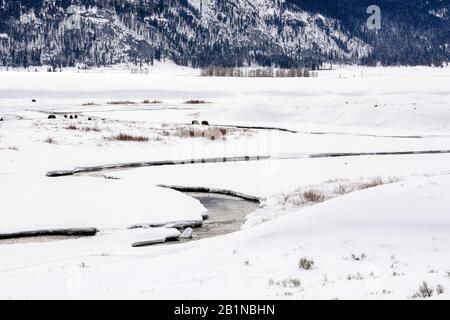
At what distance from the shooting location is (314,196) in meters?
18.5

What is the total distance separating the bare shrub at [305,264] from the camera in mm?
10336

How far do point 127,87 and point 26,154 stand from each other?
270 feet

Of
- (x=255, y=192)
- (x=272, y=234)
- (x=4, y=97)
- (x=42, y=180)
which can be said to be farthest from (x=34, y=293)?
(x=4, y=97)

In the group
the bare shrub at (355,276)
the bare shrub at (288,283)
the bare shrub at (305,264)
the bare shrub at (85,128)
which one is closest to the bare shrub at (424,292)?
the bare shrub at (355,276)

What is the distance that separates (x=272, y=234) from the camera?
41.3 feet

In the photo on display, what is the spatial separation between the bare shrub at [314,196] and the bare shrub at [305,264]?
7773mm

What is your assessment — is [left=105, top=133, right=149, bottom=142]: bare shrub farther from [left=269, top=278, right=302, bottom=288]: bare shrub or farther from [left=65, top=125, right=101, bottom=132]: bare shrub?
[left=269, top=278, right=302, bottom=288]: bare shrub

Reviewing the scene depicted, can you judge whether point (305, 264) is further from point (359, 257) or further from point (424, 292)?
point (424, 292)

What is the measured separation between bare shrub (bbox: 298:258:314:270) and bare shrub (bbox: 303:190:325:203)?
7773 millimetres

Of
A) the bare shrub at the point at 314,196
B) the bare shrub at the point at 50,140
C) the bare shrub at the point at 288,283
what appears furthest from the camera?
the bare shrub at the point at 50,140

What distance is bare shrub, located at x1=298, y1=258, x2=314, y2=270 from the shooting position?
33.9 ft

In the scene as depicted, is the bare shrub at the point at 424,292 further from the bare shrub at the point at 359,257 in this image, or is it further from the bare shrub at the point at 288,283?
the bare shrub at the point at 359,257
